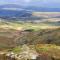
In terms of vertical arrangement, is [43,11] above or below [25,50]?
above

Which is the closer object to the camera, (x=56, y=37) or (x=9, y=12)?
(x=56, y=37)

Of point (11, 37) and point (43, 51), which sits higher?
point (11, 37)

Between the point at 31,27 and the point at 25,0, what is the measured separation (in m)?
0.71

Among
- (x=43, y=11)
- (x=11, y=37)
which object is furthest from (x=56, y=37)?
(x=11, y=37)

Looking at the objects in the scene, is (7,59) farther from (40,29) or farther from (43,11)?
(43,11)

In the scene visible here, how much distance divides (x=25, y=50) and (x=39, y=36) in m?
0.46

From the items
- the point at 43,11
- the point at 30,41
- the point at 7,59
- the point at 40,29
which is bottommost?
the point at 7,59

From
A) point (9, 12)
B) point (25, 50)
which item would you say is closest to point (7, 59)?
point (25, 50)

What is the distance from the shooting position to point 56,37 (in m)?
4.35

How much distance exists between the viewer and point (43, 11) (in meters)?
4.64

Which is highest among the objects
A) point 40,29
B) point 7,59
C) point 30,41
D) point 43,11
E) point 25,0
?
point 25,0

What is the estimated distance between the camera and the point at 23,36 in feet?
14.6

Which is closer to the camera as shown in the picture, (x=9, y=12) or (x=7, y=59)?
(x=7, y=59)

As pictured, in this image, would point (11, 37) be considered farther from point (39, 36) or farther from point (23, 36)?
point (39, 36)
